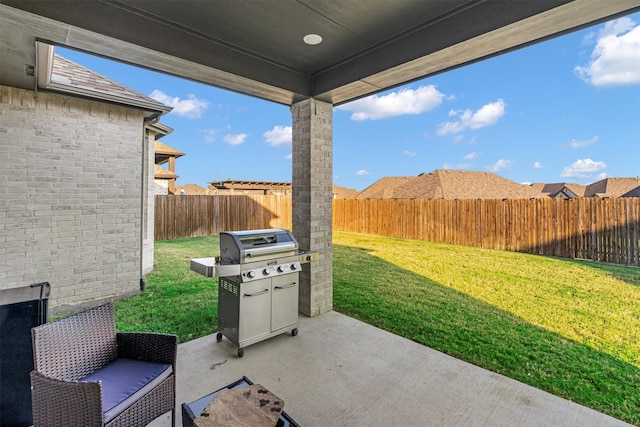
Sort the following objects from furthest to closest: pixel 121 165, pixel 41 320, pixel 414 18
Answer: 1. pixel 121 165
2. pixel 414 18
3. pixel 41 320

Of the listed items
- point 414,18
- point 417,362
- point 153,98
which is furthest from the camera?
point 153,98

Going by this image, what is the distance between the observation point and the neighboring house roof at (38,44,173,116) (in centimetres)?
411

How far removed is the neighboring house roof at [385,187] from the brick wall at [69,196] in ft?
57.9

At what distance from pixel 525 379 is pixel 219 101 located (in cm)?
2125

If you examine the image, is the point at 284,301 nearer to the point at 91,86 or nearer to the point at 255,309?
the point at 255,309

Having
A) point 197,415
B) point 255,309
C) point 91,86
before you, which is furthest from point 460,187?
point 197,415

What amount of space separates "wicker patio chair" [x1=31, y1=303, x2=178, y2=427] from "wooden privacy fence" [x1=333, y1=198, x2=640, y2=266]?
34.5 feet

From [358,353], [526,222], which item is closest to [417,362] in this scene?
[358,353]

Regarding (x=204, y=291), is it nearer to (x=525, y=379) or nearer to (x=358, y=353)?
(x=358, y=353)

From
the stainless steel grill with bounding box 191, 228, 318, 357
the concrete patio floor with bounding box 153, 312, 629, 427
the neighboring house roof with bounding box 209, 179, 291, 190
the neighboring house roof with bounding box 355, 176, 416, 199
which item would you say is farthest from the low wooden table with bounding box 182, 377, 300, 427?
the neighboring house roof with bounding box 355, 176, 416, 199

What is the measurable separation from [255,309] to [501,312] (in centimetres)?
380

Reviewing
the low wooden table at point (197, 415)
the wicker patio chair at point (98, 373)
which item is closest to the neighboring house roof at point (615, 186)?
the low wooden table at point (197, 415)

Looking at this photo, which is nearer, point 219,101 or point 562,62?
point 562,62

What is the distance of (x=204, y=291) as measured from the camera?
5340mm
